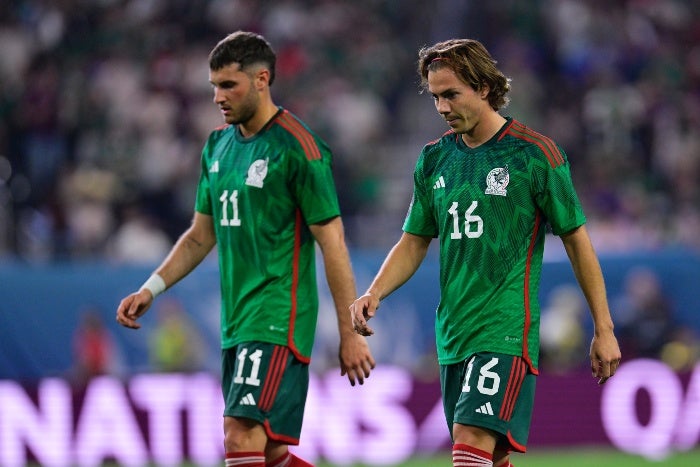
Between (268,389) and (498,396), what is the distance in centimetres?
115

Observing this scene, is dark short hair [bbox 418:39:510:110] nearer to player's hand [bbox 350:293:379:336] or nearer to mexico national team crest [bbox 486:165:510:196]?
mexico national team crest [bbox 486:165:510:196]

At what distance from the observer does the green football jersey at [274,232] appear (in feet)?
21.8

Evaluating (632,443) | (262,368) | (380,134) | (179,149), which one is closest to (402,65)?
(380,134)

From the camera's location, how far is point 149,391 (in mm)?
12188

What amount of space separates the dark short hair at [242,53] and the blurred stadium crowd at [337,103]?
838cm

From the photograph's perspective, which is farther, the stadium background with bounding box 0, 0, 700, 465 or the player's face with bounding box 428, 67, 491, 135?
the stadium background with bounding box 0, 0, 700, 465

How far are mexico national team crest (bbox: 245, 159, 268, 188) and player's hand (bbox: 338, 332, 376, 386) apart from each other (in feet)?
2.88

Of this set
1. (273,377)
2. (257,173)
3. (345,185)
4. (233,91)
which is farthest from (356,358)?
(345,185)

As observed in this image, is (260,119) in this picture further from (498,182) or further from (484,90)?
(498,182)

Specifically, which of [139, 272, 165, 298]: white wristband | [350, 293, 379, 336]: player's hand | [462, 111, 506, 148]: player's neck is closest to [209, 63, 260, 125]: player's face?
[139, 272, 165, 298]: white wristband

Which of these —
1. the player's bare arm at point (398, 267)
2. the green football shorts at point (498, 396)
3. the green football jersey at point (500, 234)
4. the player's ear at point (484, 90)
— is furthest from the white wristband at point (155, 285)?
the player's ear at point (484, 90)

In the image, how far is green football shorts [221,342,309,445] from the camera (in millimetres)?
6469

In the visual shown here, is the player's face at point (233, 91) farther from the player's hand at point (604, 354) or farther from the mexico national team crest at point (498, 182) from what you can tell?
the player's hand at point (604, 354)

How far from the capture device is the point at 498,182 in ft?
20.0
